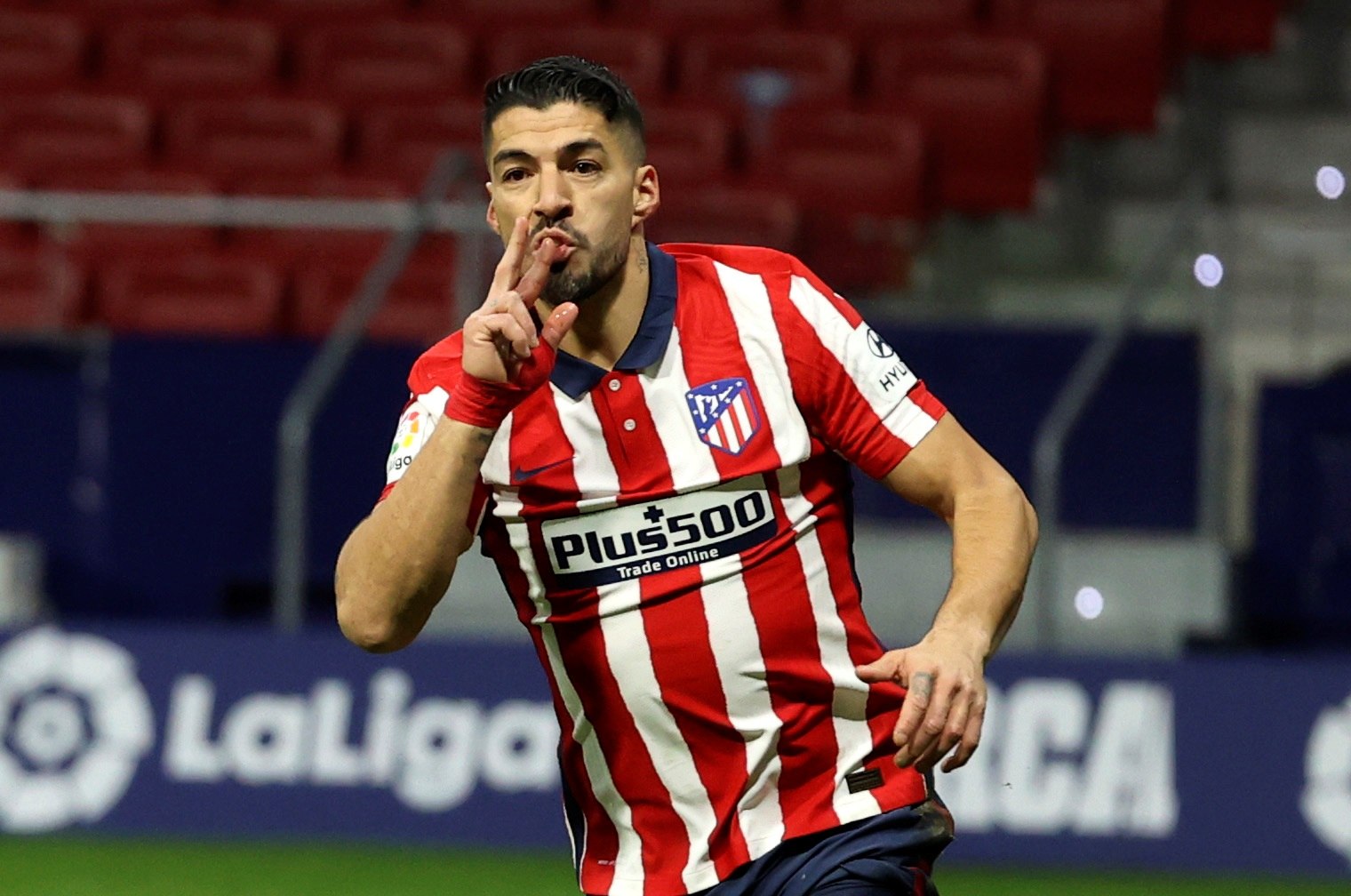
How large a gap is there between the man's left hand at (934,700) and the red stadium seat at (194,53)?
9362mm

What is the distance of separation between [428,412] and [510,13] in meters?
9.04

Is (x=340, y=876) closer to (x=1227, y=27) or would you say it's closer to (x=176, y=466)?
(x=176, y=466)

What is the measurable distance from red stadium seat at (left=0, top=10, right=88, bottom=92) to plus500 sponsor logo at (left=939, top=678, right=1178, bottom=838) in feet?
21.1

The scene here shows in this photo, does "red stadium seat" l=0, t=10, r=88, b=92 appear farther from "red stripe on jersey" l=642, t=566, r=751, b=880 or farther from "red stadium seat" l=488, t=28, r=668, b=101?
"red stripe on jersey" l=642, t=566, r=751, b=880

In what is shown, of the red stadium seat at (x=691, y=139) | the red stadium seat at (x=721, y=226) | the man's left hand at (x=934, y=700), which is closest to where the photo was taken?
the man's left hand at (x=934, y=700)

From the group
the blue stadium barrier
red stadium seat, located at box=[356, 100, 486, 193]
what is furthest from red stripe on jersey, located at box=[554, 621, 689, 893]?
red stadium seat, located at box=[356, 100, 486, 193]

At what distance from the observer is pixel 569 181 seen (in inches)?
131

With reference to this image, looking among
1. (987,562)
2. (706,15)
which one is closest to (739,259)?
(987,562)

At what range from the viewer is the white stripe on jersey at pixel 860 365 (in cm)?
351

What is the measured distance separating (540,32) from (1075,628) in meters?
5.02

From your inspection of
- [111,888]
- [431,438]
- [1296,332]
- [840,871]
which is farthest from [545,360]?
[1296,332]

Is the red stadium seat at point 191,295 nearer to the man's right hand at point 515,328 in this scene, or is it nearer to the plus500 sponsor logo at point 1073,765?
the plus500 sponsor logo at point 1073,765

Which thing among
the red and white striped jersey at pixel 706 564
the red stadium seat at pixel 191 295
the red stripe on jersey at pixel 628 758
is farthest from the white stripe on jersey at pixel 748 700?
the red stadium seat at pixel 191 295

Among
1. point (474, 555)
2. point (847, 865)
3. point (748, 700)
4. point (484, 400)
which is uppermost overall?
point (484, 400)
